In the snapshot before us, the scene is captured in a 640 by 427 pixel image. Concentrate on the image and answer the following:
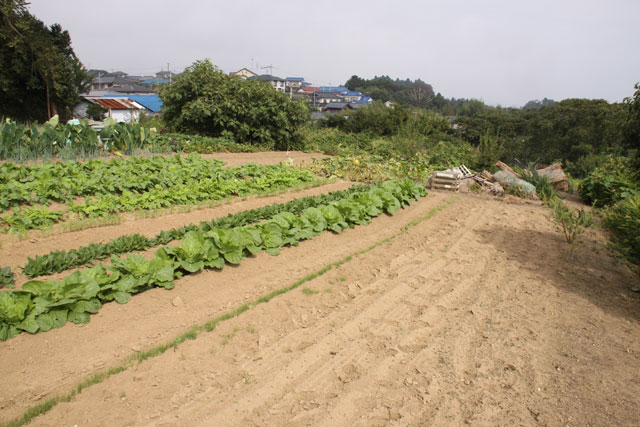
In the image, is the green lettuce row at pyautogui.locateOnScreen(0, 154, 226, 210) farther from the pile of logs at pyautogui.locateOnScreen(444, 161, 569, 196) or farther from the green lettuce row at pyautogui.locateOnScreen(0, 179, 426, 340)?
the pile of logs at pyautogui.locateOnScreen(444, 161, 569, 196)

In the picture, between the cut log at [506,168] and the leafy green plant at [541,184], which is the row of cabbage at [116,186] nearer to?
the leafy green plant at [541,184]

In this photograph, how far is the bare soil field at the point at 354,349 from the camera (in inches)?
118

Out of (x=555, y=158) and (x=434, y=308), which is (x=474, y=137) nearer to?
(x=555, y=158)

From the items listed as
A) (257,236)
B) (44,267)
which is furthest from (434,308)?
(44,267)

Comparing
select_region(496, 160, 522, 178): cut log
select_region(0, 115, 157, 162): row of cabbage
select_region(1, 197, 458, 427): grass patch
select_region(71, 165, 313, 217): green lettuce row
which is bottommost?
select_region(1, 197, 458, 427): grass patch

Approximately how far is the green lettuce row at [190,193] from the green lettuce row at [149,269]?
2.40 m

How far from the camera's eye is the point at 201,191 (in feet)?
26.9

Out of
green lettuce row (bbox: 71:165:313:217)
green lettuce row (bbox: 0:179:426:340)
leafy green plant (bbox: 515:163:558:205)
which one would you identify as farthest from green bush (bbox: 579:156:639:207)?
green lettuce row (bbox: 71:165:313:217)

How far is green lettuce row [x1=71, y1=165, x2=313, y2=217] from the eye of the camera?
22.1ft

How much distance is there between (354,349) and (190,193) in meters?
5.18

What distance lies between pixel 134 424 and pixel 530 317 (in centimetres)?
392

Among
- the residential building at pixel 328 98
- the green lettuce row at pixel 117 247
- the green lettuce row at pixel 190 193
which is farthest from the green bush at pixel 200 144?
the residential building at pixel 328 98

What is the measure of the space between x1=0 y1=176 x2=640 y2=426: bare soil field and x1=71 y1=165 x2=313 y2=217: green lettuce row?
0.87m

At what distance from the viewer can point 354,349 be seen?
3.78 m
